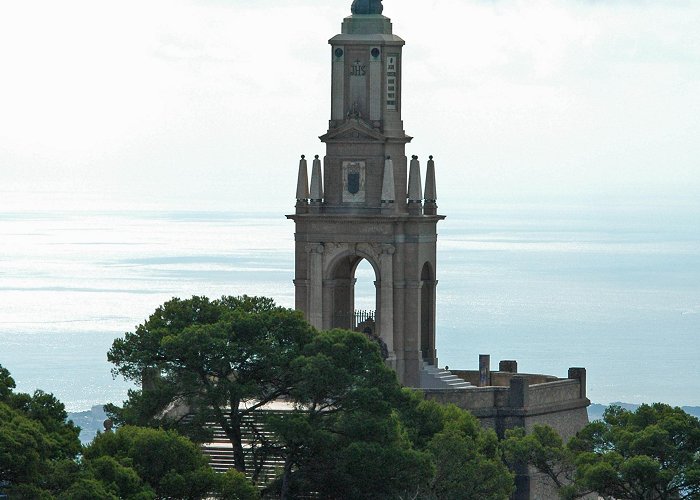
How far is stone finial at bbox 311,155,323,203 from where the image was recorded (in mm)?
82188

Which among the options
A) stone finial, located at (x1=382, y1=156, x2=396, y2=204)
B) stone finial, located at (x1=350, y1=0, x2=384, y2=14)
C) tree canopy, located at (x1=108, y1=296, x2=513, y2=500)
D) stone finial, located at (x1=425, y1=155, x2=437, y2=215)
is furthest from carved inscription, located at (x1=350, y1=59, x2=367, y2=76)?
tree canopy, located at (x1=108, y1=296, x2=513, y2=500)

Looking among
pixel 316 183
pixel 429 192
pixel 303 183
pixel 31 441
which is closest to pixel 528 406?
pixel 429 192

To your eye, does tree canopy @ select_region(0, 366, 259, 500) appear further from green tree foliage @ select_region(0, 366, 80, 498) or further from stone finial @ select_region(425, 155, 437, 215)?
stone finial @ select_region(425, 155, 437, 215)

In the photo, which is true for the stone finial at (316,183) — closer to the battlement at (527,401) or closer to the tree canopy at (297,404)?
the battlement at (527,401)

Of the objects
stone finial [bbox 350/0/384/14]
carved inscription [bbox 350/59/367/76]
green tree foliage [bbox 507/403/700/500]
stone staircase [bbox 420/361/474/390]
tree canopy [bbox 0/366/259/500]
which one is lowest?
tree canopy [bbox 0/366/259/500]

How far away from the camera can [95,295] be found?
192 m

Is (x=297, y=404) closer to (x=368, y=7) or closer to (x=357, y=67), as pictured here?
(x=357, y=67)

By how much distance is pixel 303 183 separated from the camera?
8250 cm

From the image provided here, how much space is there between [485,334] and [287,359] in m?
105

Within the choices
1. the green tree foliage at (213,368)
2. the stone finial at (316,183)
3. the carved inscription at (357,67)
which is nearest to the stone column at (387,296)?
the stone finial at (316,183)

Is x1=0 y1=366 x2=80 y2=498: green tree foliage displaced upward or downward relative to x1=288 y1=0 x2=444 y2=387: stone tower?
downward

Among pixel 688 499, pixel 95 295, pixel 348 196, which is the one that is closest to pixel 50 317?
pixel 95 295

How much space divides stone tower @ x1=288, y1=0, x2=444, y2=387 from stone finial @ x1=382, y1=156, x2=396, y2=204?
0.09 feet

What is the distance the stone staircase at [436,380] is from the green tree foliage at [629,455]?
6.08m
